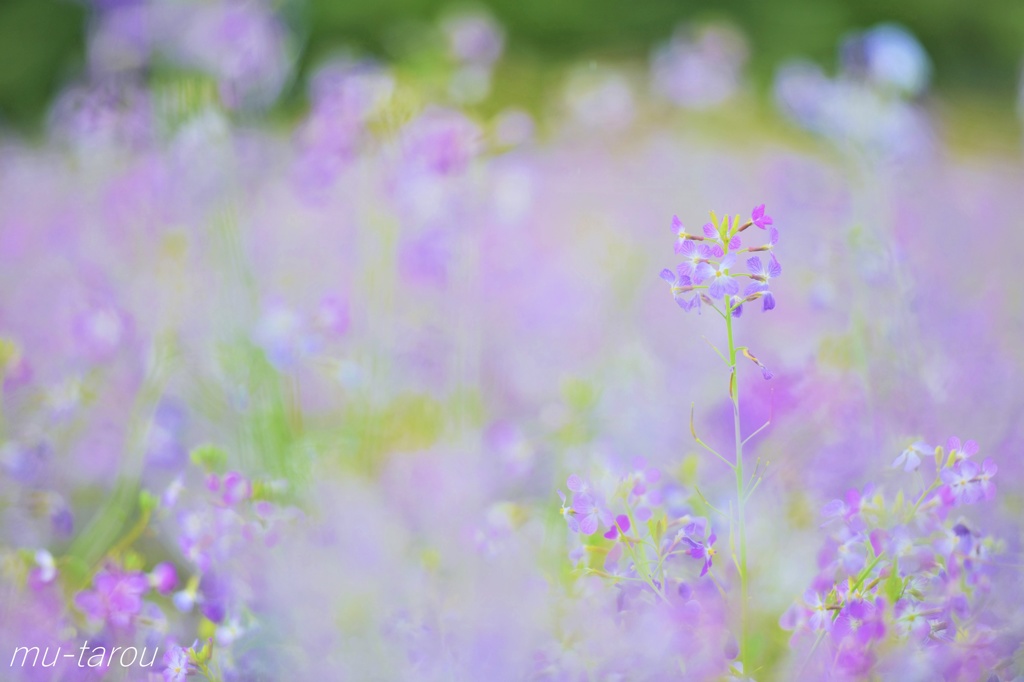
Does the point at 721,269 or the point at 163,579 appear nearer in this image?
the point at 721,269

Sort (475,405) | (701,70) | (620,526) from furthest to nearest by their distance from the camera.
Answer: (701,70) → (475,405) → (620,526)

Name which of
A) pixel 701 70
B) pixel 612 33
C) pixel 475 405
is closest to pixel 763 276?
pixel 475 405

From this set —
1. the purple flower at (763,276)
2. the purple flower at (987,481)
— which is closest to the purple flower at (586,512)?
the purple flower at (763,276)

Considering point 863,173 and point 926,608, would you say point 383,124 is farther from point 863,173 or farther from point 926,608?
point 926,608

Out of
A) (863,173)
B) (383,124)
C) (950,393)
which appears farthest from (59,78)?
(950,393)

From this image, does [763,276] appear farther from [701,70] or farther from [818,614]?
[701,70]

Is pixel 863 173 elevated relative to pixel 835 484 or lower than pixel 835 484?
elevated

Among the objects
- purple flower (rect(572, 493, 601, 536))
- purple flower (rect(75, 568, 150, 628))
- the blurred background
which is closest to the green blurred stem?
purple flower (rect(572, 493, 601, 536))
